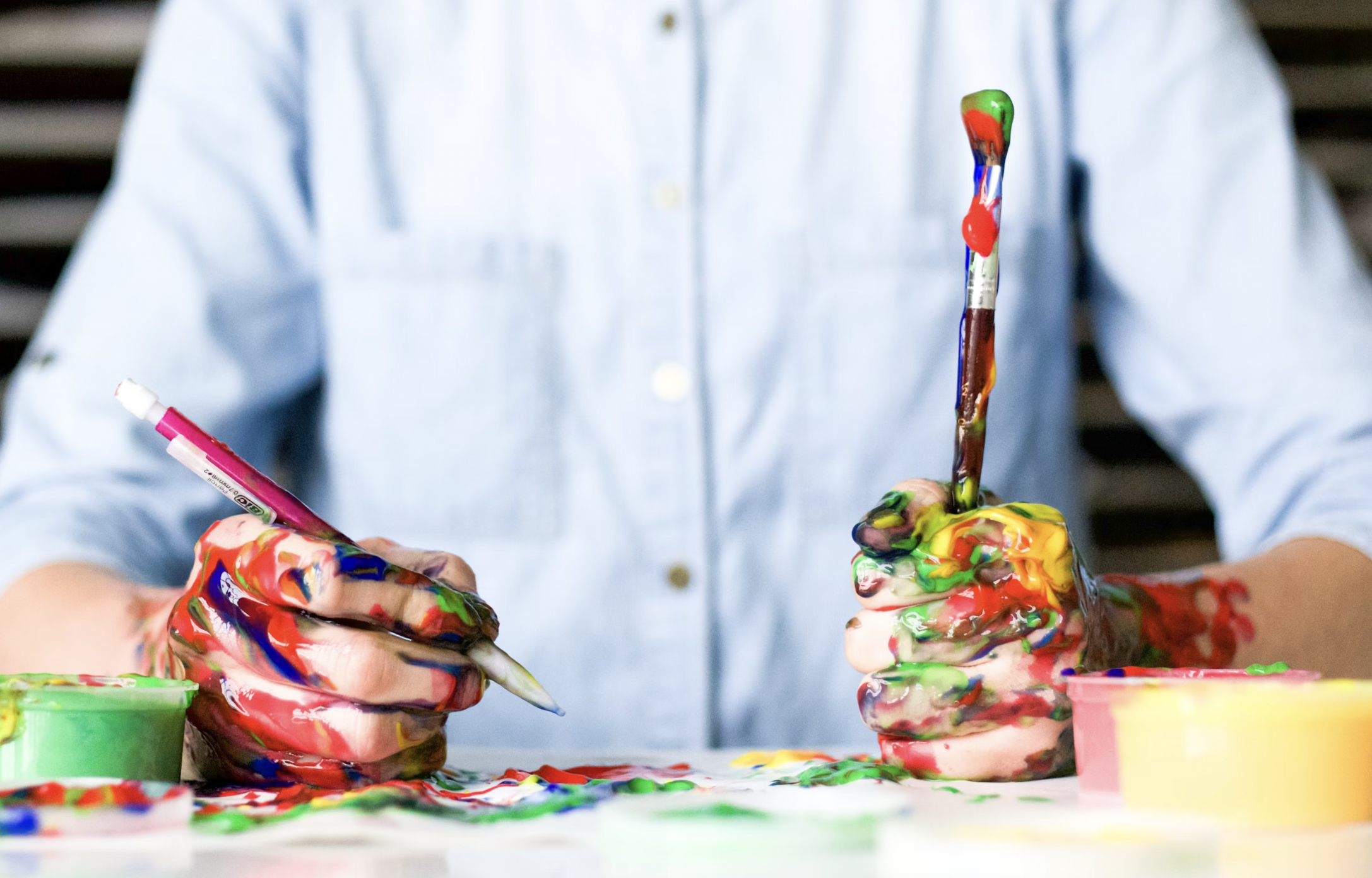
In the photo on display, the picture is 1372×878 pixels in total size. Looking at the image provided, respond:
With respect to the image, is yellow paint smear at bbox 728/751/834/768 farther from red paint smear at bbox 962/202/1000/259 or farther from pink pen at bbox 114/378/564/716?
red paint smear at bbox 962/202/1000/259

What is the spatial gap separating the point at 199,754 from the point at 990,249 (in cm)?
63

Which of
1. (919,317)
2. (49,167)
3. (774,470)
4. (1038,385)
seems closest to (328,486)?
(774,470)

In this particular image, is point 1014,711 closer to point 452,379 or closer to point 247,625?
point 247,625

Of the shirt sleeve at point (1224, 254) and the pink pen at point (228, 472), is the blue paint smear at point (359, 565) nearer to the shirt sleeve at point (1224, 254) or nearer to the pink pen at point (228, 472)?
the pink pen at point (228, 472)

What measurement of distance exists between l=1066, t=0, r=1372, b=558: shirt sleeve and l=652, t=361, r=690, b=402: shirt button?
56cm

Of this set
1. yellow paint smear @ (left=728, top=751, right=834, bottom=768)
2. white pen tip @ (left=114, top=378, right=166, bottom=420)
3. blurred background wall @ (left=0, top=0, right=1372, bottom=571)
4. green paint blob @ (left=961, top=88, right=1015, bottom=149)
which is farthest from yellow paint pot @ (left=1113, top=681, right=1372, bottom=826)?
blurred background wall @ (left=0, top=0, right=1372, bottom=571)

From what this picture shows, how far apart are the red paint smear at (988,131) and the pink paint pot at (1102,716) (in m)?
0.35

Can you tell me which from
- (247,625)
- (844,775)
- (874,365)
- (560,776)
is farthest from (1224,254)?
(247,625)

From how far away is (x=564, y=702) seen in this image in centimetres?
146

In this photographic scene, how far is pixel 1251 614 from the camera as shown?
114 centimetres

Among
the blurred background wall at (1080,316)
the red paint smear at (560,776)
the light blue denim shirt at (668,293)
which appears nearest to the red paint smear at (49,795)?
the red paint smear at (560,776)

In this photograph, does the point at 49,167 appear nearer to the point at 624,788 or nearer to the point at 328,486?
the point at 328,486

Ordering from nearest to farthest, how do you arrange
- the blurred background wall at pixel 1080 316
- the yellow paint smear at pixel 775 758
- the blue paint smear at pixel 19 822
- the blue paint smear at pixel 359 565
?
the blue paint smear at pixel 19 822, the blue paint smear at pixel 359 565, the yellow paint smear at pixel 775 758, the blurred background wall at pixel 1080 316

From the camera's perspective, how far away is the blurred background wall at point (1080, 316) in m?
2.48
